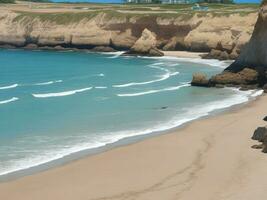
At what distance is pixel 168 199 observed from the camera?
12.8 m

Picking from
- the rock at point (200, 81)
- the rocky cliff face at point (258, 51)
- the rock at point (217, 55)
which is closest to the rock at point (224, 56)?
the rock at point (217, 55)

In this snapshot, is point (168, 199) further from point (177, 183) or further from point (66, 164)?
point (66, 164)

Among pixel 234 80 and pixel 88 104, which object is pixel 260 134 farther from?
pixel 234 80

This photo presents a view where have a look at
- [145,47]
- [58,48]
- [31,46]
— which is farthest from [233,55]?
[31,46]

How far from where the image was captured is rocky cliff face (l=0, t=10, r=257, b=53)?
68.9 meters

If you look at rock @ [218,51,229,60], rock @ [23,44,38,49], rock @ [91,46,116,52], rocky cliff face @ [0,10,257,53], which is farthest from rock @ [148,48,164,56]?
rock @ [23,44,38,49]

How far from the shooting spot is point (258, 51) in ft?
122

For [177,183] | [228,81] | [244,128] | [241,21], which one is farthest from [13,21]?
[177,183]

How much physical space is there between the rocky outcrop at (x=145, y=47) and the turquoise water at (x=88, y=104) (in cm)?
1252

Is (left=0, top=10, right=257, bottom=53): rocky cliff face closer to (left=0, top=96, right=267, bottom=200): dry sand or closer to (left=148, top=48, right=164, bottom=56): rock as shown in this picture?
(left=148, top=48, right=164, bottom=56): rock

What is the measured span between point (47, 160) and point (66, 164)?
2.74 feet

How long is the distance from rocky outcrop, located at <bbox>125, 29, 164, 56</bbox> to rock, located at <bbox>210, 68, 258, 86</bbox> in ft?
105

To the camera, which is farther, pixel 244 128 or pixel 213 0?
pixel 213 0

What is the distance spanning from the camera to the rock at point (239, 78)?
36188mm
